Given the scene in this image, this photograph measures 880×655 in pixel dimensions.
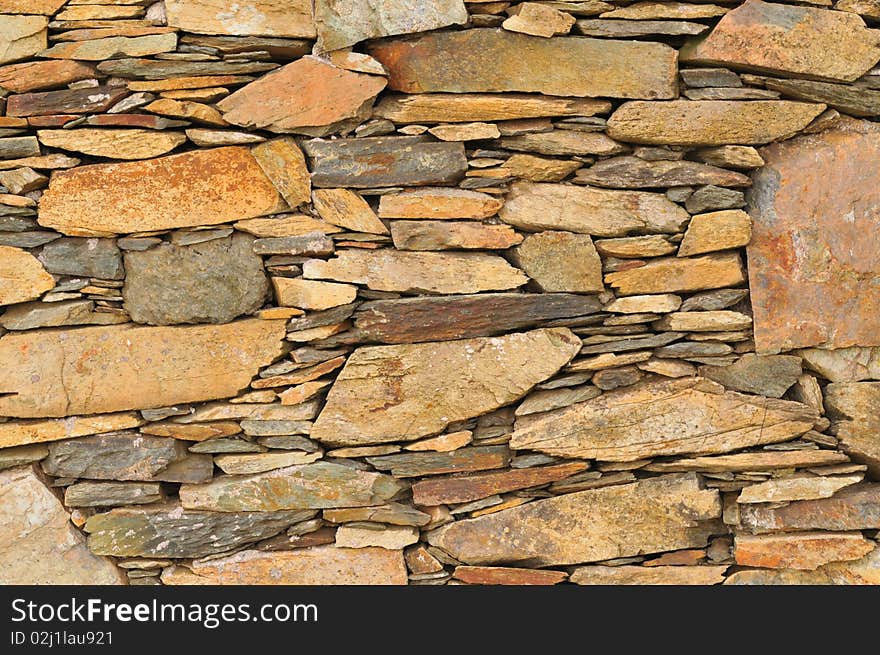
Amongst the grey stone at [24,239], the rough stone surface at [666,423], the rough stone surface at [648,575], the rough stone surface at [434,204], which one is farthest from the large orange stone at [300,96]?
the rough stone surface at [648,575]

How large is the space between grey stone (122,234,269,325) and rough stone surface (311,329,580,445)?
1.82ft

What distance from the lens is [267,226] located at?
367 centimetres

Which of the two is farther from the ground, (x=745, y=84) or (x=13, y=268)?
(x=745, y=84)

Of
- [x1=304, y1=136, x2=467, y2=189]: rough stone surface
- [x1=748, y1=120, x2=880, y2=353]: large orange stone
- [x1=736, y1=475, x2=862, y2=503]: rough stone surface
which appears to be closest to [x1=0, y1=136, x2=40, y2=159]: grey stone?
[x1=304, y1=136, x2=467, y2=189]: rough stone surface

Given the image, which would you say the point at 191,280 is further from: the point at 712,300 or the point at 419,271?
the point at 712,300

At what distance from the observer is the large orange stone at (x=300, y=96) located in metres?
3.59

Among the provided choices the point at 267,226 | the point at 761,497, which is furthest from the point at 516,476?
the point at 267,226

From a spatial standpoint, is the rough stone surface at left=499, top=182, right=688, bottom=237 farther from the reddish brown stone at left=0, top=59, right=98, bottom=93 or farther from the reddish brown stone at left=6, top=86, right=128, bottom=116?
the reddish brown stone at left=0, top=59, right=98, bottom=93

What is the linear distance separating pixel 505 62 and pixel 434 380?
1331 mm

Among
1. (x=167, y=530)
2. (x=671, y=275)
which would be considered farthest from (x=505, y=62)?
(x=167, y=530)

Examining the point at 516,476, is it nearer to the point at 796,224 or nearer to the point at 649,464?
the point at 649,464

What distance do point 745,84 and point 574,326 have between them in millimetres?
1233

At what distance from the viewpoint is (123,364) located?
369cm

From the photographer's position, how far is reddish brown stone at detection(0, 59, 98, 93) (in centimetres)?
355
